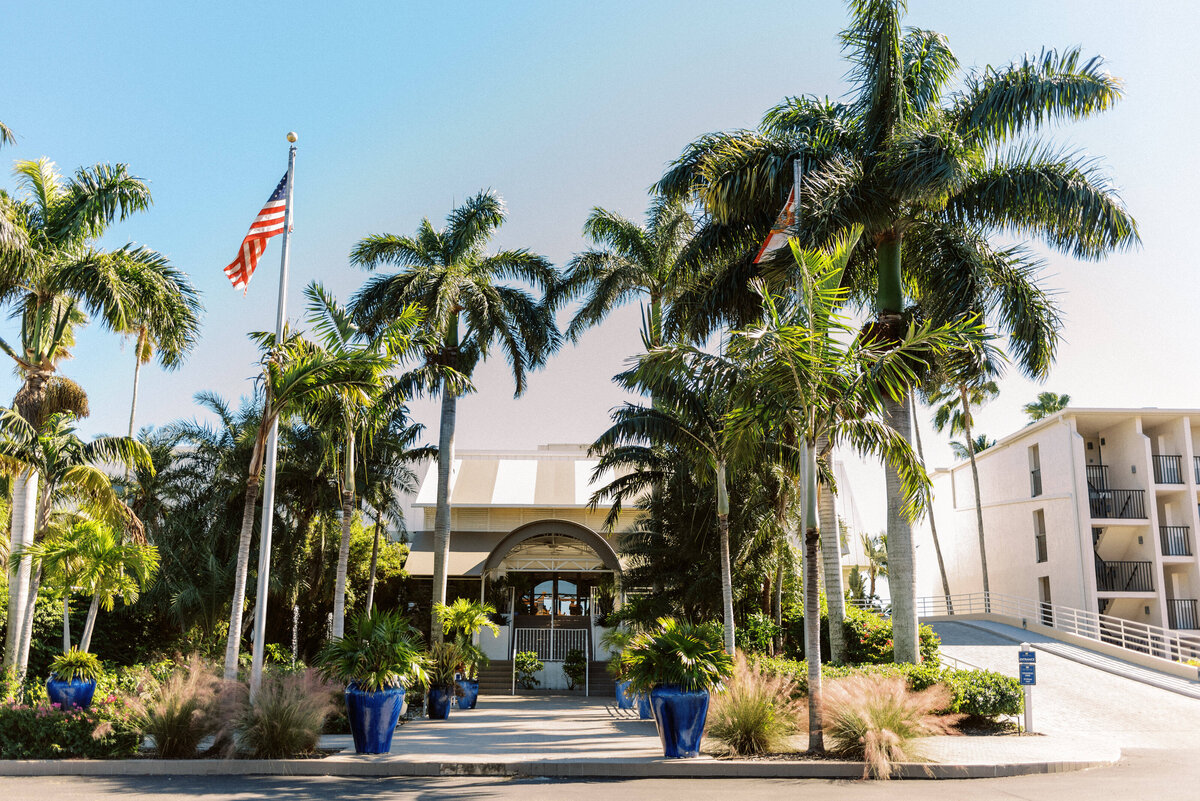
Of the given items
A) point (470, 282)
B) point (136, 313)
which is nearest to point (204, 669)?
point (136, 313)

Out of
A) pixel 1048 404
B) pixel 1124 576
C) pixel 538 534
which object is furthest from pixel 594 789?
pixel 1048 404

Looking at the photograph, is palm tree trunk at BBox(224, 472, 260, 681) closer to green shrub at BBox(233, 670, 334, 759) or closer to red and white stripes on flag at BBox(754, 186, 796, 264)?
green shrub at BBox(233, 670, 334, 759)

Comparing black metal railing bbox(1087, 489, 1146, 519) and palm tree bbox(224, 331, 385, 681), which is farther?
black metal railing bbox(1087, 489, 1146, 519)

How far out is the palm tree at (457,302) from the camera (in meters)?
21.5

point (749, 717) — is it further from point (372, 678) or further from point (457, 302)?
point (457, 302)

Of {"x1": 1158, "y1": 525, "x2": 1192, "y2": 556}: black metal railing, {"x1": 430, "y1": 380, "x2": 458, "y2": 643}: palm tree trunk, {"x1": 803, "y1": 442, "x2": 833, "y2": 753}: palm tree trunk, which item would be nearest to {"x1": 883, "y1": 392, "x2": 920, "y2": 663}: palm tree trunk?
{"x1": 803, "y1": 442, "x2": 833, "y2": 753}: palm tree trunk

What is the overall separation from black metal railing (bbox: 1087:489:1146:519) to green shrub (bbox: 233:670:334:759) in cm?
2772

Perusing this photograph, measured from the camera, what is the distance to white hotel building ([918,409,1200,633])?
2916 cm

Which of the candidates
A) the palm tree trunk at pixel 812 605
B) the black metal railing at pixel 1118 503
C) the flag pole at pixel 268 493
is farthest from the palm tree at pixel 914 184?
the black metal railing at pixel 1118 503

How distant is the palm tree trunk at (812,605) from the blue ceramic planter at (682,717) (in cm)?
137

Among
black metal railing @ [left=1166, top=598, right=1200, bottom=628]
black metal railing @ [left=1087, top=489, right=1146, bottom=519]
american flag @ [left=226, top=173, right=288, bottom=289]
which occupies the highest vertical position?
american flag @ [left=226, top=173, right=288, bottom=289]

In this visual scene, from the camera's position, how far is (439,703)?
17.4 meters

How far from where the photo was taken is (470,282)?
22.2 metres

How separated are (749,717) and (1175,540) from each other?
26.4 metres
